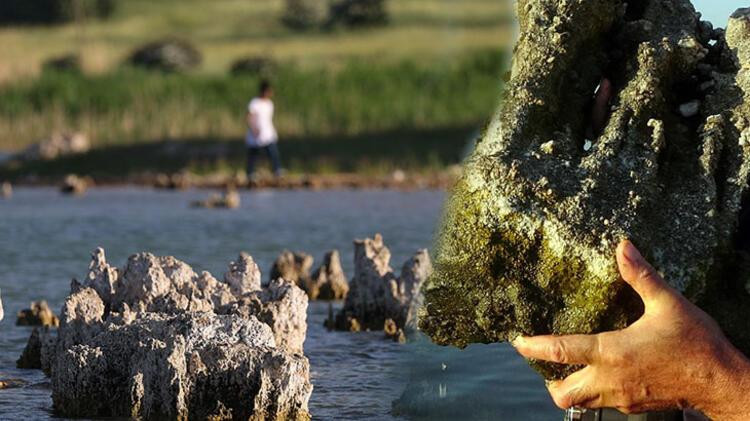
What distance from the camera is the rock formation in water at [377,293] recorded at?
11461 millimetres

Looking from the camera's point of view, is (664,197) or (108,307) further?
(108,307)

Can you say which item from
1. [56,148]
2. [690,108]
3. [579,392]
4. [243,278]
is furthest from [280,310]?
[56,148]

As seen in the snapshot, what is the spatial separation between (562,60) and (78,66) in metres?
47.5

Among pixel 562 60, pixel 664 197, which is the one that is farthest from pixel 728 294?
pixel 562 60

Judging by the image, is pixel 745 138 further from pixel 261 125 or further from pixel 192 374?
pixel 261 125

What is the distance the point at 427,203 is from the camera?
24.0 m

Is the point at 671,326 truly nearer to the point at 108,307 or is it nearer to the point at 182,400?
the point at 182,400

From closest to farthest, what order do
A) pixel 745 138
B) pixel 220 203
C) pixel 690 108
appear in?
pixel 745 138, pixel 690 108, pixel 220 203

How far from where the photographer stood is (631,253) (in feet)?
17.1

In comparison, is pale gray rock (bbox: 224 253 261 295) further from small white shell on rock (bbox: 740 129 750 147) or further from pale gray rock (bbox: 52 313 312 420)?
small white shell on rock (bbox: 740 129 750 147)

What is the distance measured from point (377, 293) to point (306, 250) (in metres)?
6.10

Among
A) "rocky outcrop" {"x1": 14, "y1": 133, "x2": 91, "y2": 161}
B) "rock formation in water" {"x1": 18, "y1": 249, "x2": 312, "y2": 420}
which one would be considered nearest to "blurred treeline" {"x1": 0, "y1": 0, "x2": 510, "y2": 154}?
"rocky outcrop" {"x1": 14, "y1": 133, "x2": 91, "y2": 161}

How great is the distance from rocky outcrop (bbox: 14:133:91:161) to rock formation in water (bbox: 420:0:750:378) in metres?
26.3

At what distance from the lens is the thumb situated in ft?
16.5
